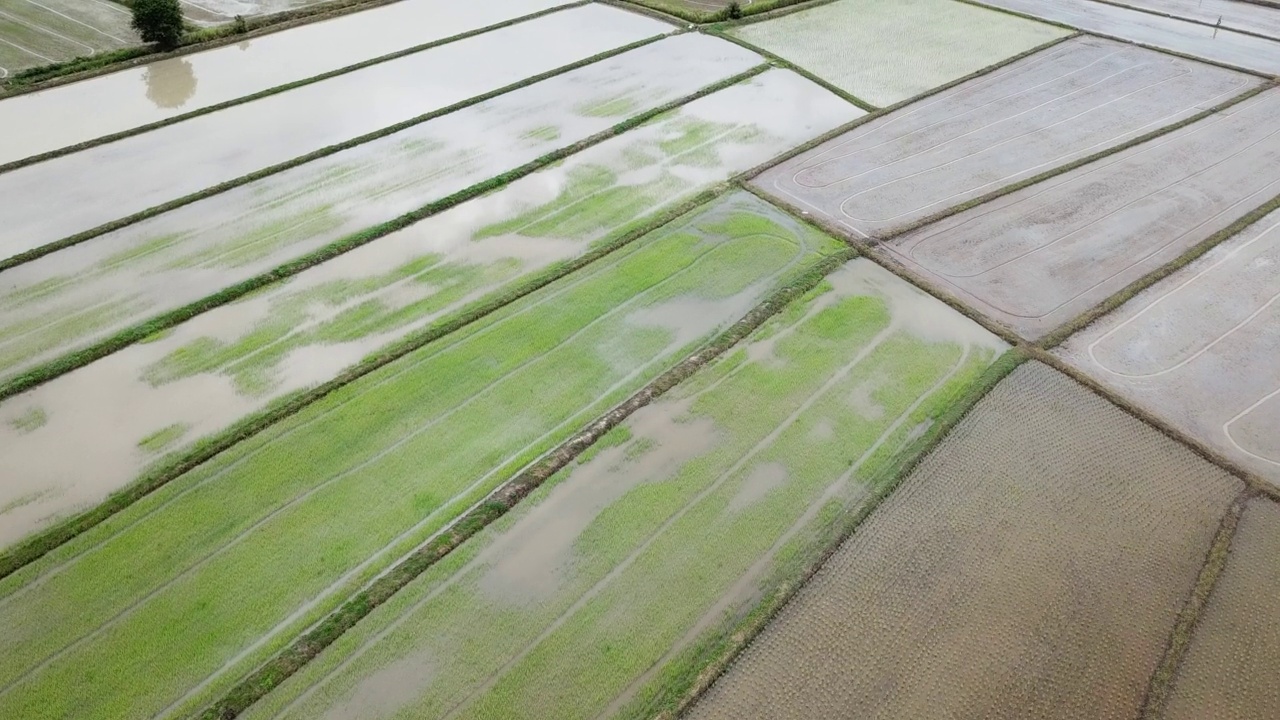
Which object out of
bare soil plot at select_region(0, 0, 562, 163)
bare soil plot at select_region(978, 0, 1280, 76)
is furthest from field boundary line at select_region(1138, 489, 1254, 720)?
bare soil plot at select_region(0, 0, 562, 163)

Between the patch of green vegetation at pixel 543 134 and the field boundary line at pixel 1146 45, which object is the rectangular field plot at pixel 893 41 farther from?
the patch of green vegetation at pixel 543 134

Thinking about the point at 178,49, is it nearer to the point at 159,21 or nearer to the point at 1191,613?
the point at 159,21

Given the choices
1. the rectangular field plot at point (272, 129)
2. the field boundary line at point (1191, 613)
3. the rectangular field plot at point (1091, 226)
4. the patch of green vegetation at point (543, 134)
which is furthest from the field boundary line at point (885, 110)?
the field boundary line at point (1191, 613)

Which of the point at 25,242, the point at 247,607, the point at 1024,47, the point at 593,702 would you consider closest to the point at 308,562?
the point at 247,607

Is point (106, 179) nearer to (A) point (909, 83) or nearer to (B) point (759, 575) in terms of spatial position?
(B) point (759, 575)

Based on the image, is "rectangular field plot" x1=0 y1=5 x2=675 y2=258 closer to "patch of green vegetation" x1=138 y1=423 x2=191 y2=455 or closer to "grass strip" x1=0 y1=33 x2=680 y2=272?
"grass strip" x1=0 y1=33 x2=680 y2=272

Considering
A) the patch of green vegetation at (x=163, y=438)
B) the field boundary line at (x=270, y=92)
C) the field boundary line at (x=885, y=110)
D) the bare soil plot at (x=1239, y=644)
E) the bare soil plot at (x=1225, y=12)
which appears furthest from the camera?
the bare soil plot at (x=1225, y=12)
